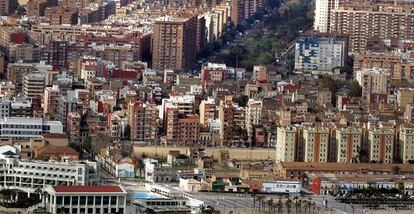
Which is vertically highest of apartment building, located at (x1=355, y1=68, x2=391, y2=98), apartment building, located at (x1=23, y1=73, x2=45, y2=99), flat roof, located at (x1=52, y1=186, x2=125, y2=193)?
apartment building, located at (x1=355, y1=68, x2=391, y2=98)

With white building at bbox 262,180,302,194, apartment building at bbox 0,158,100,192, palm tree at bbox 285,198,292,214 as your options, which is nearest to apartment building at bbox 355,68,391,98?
white building at bbox 262,180,302,194

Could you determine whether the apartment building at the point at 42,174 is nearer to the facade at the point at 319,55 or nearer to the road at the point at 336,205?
the road at the point at 336,205

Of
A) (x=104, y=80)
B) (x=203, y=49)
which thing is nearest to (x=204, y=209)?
(x=104, y=80)

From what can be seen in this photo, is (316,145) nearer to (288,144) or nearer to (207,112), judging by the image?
(288,144)

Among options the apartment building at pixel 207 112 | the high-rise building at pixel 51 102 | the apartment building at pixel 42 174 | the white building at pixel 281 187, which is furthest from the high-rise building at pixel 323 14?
the apartment building at pixel 42 174

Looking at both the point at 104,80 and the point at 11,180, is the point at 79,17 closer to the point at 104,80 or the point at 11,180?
the point at 104,80

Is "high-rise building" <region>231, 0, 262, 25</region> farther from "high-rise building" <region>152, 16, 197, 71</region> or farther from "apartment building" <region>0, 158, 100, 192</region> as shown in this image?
A: "apartment building" <region>0, 158, 100, 192</region>
